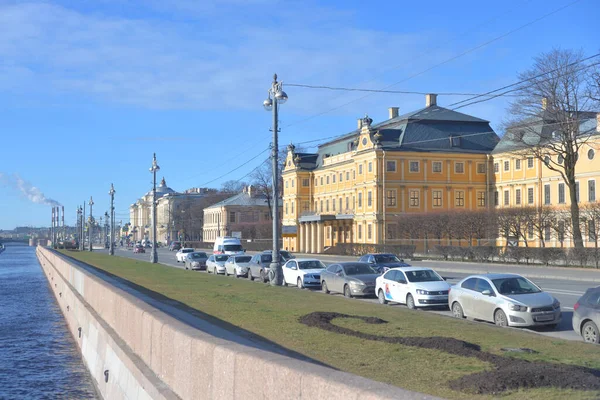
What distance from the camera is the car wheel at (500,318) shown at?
1861 cm

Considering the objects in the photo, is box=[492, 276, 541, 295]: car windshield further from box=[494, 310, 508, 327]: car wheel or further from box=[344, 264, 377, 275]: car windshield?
box=[344, 264, 377, 275]: car windshield

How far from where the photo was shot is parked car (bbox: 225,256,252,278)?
4369cm

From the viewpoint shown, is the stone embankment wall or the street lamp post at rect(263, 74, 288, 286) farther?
the street lamp post at rect(263, 74, 288, 286)

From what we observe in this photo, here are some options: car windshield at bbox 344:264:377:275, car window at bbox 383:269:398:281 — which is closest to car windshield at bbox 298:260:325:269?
car windshield at bbox 344:264:377:275

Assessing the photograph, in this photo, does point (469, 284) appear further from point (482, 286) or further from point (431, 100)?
point (431, 100)

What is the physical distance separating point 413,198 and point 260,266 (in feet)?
146

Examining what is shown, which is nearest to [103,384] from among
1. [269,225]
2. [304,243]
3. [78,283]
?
[78,283]

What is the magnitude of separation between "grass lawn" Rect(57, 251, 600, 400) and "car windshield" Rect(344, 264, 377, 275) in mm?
6213

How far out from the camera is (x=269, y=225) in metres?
116

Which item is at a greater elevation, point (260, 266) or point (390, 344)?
point (260, 266)

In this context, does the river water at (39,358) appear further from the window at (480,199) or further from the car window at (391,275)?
the window at (480,199)

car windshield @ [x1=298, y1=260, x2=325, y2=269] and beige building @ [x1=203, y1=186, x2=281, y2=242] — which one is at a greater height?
beige building @ [x1=203, y1=186, x2=281, y2=242]

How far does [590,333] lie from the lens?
15500 mm

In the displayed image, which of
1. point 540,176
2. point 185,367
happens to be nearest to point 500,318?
point 185,367
